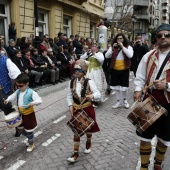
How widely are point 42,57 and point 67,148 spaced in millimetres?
6661

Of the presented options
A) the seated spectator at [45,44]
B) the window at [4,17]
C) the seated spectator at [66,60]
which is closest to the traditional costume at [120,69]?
the seated spectator at [45,44]

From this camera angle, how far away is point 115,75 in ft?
23.1

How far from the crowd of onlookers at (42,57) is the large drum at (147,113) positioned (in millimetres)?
5385

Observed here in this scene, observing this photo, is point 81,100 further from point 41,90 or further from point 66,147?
point 41,90

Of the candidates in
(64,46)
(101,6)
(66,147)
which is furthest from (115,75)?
(101,6)

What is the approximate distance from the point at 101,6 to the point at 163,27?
23.7 metres

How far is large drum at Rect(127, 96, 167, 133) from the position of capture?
308 cm

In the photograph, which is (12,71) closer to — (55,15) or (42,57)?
(42,57)

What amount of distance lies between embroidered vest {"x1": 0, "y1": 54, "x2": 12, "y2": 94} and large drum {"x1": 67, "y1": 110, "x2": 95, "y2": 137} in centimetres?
180

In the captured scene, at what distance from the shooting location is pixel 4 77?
15.6 feet

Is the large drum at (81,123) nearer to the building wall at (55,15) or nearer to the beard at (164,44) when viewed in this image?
the beard at (164,44)

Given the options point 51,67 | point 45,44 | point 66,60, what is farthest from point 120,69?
point 45,44

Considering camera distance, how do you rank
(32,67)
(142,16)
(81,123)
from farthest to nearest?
(142,16) < (32,67) < (81,123)

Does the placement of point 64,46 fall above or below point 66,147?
above
